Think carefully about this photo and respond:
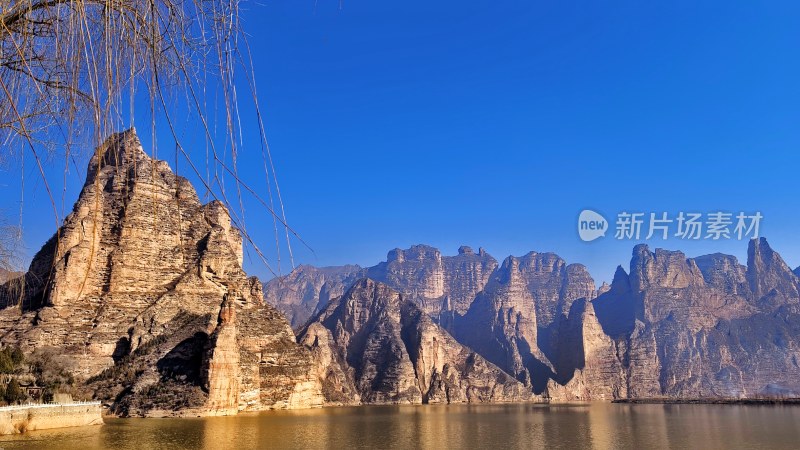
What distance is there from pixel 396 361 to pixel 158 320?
319 ft

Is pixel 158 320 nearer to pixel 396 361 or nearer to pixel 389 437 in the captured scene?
pixel 389 437

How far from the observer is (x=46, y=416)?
4669 cm

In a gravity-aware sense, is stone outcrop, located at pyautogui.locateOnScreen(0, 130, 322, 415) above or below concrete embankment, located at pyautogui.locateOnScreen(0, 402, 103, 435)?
above

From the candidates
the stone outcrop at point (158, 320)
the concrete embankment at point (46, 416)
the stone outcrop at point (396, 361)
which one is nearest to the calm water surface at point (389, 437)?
the concrete embankment at point (46, 416)

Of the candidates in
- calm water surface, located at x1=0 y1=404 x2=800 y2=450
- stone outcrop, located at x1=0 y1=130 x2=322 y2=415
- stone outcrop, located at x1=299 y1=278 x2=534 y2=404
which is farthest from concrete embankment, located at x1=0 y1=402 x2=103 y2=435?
stone outcrop, located at x1=299 y1=278 x2=534 y2=404

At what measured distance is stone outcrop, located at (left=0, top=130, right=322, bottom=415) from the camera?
2896 inches

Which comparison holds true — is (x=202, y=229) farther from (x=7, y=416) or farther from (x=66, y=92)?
(x=66, y=92)

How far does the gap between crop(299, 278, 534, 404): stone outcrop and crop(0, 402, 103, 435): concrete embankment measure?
102635 millimetres

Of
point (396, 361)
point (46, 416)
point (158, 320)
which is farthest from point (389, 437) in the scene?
point (396, 361)

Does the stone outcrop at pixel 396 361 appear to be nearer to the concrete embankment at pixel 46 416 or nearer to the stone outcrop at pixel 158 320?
the stone outcrop at pixel 158 320

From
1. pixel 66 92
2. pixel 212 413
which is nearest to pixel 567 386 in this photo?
pixel 212 413

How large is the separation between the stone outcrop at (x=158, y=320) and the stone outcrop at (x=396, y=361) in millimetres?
59601

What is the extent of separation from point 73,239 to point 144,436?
5006cm

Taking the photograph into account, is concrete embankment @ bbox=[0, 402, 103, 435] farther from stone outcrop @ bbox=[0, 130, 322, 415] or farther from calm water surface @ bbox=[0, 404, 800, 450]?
stone outcrop @ bbox=[0, 130, 322, 415]
